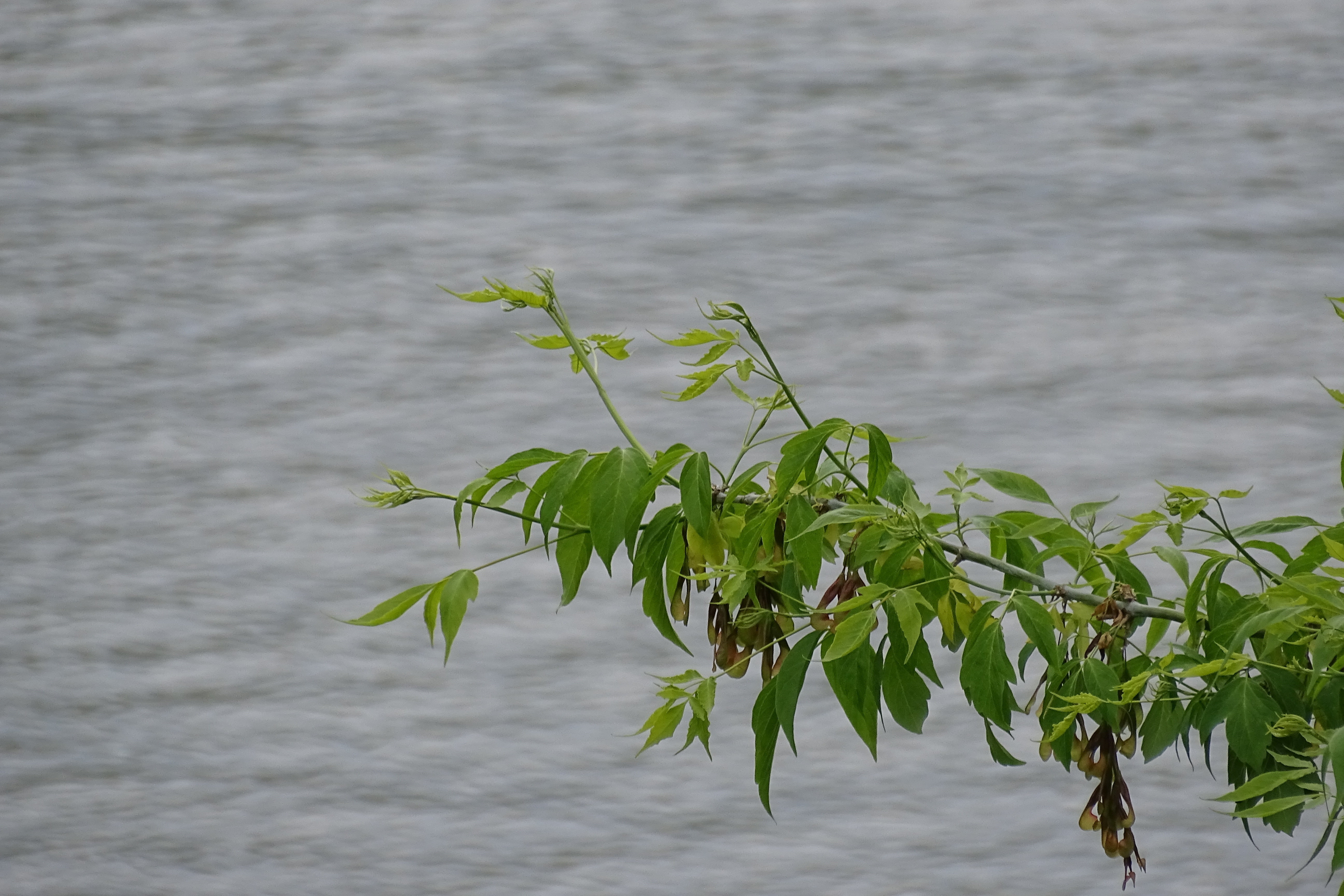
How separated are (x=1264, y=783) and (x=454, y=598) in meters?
0.21

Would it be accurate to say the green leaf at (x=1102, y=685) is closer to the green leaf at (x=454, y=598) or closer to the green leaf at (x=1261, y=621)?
the green leaf at (x=1261, y=621)

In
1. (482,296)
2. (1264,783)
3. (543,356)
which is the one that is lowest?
(543,356)

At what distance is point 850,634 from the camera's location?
0.29 meters

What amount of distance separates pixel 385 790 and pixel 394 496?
68cm

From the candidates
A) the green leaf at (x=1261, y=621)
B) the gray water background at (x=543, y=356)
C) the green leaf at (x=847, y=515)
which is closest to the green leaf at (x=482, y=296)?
the green leaf at (x=847, y=515)

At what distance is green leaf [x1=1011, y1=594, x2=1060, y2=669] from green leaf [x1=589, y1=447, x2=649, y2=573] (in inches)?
4.0

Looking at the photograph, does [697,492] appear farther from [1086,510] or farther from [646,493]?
[1086,510]

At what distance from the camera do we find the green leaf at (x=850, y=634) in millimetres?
288

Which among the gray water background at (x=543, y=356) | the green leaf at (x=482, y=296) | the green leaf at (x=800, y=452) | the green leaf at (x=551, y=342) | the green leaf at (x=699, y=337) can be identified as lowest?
the gray water background at (x=543, y=356)

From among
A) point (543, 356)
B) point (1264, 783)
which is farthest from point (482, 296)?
point (543, 356)

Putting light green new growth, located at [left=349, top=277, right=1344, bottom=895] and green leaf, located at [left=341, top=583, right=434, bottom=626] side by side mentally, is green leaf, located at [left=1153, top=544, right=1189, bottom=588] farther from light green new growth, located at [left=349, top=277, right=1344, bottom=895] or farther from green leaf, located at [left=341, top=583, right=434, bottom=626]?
green leaf, located at [left=341, top=583, right=434, bottom=626]

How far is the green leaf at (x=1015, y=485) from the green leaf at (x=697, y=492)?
0.08 metres

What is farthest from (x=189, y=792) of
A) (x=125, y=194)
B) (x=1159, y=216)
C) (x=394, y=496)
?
(x=1159, y=216)

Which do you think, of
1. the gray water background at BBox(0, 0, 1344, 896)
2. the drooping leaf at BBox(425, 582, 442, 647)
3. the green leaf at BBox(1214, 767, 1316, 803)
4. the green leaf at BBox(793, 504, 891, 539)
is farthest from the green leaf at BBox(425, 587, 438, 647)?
the gray water background at BBox(0, 0, 1344, 896)
